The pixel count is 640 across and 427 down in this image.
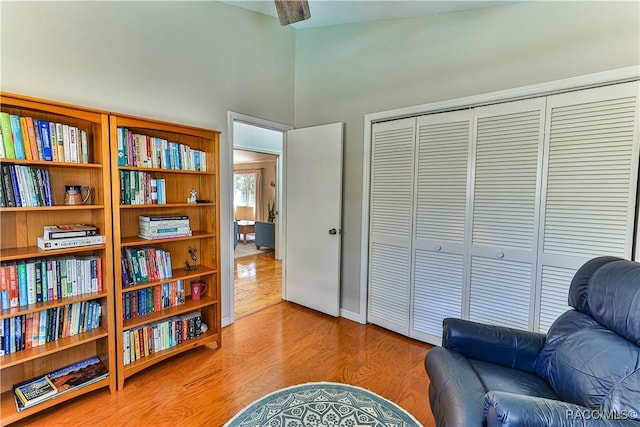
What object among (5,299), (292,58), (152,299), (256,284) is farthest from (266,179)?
(5,299)

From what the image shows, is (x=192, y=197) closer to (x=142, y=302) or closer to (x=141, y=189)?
(x=141, y=189)

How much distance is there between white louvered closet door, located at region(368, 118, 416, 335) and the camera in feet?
8.80

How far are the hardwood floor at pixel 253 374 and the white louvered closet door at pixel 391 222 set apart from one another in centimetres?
28

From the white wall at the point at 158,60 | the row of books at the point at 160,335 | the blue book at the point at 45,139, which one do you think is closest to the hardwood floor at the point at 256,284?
the white wall at the point at 158,60

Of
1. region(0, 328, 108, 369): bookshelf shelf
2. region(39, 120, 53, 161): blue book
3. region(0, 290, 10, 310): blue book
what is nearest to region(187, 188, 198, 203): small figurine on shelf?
region(39, 120, 53, 161): blue book

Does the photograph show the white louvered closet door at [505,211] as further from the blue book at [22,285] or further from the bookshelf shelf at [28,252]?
the blue book at [22,285]

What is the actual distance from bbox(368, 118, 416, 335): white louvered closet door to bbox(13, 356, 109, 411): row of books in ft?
7.15

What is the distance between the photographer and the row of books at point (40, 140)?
158 centimetres

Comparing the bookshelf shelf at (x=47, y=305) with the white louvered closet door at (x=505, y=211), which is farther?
the white louvered closet door at (x=505, y=211)

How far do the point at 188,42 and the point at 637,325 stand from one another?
3.20m

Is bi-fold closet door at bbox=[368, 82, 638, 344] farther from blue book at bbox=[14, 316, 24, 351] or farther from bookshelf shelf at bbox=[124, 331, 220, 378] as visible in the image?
blue book at bbox=[14, 316, 24, 351]

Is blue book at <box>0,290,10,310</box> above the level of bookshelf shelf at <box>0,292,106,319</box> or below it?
above

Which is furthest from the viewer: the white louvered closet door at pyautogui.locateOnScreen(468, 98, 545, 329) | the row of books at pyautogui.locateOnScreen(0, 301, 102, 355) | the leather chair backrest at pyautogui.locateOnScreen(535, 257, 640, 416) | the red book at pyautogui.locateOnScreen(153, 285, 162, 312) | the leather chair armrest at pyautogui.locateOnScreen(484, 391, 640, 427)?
the red book at pyautogui.locateOnScreen(153, 285, 162, 312)

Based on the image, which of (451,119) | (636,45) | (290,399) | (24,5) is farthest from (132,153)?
(636,45)
